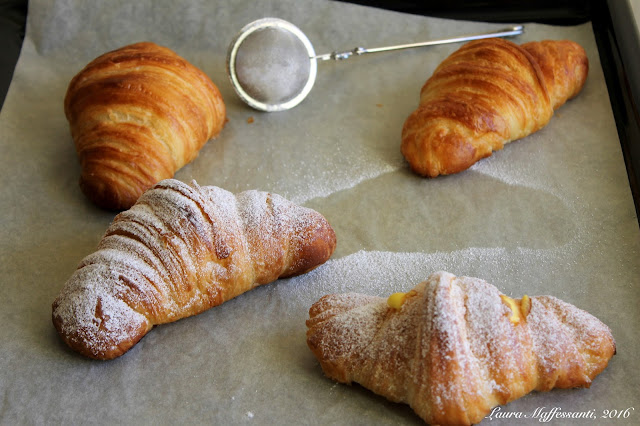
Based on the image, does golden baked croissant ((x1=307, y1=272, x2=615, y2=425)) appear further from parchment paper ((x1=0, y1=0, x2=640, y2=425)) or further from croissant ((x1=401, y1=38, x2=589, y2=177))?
croissant ((x1=401, y1=38, x2=589, y2=177))

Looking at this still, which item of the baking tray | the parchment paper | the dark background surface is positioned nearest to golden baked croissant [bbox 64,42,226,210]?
the parchment paper

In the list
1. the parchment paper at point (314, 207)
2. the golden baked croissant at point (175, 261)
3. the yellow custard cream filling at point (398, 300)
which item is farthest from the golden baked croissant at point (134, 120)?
the yellow custard cream filling at point (398, 300)

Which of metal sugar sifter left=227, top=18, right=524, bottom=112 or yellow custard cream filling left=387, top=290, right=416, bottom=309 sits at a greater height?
metal sugar sifter left=227, top=18, right=524, bottom=112

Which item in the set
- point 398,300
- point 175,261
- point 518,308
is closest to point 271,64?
point 175,261

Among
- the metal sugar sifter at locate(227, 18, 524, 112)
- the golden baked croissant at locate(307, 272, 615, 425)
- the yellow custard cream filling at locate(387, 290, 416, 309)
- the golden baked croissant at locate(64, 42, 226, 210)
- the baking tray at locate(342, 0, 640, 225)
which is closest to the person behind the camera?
the golden baked croissant at locate(307, 272, 615, 425)

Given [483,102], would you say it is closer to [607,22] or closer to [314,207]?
[314,207]

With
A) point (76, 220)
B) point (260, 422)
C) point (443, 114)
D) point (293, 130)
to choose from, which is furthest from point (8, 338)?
point (443, 114)
